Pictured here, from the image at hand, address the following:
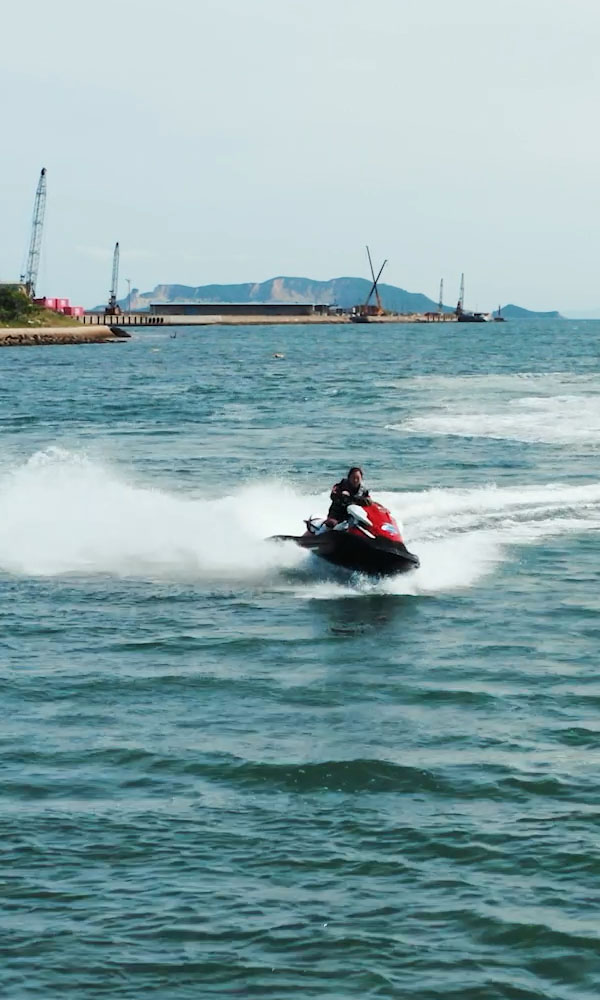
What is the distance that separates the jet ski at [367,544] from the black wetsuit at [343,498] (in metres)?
0.14

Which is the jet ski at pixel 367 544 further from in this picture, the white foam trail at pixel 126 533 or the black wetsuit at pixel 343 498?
the white foam trail at pixel 126 533

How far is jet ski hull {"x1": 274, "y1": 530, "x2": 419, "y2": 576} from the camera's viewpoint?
2212 centimetres

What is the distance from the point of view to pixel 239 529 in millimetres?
26656

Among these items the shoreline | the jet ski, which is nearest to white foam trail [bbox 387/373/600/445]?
the jet ski

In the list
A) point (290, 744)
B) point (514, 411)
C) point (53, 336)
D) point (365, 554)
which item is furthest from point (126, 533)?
point (53, 336)

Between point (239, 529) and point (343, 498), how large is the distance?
13.7 feet

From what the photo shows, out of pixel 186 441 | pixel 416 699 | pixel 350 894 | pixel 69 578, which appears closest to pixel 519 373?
pixel 186 441

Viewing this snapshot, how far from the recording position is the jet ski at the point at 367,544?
22156mm

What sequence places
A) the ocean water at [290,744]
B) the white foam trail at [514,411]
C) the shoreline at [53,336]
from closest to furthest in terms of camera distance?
the ocean water at [290,744] → the white foam trail at [514,411] → the shoreline at [53,336]

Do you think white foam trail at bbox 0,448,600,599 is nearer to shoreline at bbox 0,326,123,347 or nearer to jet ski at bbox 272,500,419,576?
jet ski at bbox 272,500,419,576

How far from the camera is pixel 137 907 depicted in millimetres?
11156

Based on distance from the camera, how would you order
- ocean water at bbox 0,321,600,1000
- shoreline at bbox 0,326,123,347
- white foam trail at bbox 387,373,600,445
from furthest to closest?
shoreline at bbox 0,326,123,347 < white foam trail at bbox 387,373,600,445 < ocean water at bbox 0,321,600,1000

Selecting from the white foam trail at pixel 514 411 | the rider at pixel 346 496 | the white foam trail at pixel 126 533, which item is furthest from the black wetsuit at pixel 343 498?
the white foam trail at pixel 514 411

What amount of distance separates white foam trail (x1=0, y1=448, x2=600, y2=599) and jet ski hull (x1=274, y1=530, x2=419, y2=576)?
0.71ft
